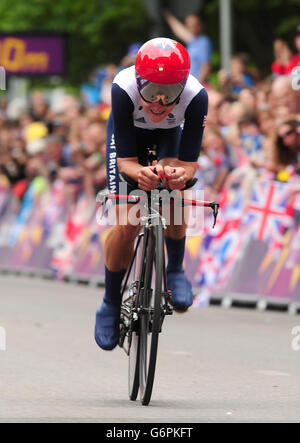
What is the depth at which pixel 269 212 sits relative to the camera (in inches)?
613

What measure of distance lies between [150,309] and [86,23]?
28.3m

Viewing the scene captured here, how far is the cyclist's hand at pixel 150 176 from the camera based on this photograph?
7.91m

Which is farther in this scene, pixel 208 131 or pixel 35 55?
pixel 35 55

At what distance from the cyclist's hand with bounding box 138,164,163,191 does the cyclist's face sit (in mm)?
303

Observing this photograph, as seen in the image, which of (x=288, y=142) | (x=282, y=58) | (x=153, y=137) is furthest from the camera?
(x=282, y=58)

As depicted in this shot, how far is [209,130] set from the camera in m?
17.1

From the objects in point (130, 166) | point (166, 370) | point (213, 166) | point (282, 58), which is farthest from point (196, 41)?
point (130, 166)

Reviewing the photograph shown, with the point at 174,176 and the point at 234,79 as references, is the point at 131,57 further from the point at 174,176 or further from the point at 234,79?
the point at 174,176

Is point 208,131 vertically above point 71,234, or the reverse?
point 208,131

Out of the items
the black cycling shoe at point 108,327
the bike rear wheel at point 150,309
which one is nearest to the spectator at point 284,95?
the black cycling shoe at point 108,327

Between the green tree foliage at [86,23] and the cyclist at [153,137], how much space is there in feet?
80.8

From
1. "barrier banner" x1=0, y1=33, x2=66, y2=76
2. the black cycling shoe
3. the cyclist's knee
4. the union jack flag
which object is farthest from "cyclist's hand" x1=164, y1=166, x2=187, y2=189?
"barrier banner" x1=0, y1=33, x2=66, y2=76

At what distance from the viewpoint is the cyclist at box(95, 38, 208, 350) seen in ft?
25.5

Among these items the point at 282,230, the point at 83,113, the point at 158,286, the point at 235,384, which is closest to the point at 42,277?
the point at 83,113
